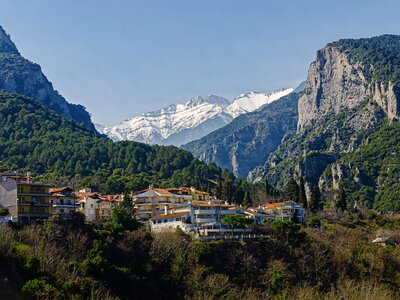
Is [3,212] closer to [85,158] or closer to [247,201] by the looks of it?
[247,201]

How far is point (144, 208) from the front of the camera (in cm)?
10075

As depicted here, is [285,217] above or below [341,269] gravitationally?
above

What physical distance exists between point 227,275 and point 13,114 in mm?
128498

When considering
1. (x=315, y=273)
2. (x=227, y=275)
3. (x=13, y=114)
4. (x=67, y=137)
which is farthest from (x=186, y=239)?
(x=13, y=114)

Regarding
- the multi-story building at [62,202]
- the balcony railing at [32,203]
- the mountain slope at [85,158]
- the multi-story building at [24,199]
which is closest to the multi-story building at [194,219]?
the multi-story building at [62,202]

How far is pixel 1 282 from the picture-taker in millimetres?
48000

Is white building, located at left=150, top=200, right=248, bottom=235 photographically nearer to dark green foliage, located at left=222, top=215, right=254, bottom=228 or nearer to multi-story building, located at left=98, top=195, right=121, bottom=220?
dark green foliage, located at left=222, top=215, right=254, bottom=228

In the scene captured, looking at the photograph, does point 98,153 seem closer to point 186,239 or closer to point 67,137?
point 67,137

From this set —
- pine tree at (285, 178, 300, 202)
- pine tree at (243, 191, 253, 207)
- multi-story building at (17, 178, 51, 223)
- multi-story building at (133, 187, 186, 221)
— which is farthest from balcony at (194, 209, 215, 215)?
pine tree at (285, 178, 300, 202)

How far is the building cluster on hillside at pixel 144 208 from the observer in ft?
264

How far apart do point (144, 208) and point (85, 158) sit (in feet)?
193

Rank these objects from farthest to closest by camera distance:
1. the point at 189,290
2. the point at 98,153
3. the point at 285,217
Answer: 1. the point at 98,153
2. the point at 285,217
3. the point at 189,290

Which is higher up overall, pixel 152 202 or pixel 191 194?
pixel 191 194

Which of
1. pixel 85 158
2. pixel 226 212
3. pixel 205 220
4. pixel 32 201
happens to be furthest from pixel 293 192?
pixel 85 158
